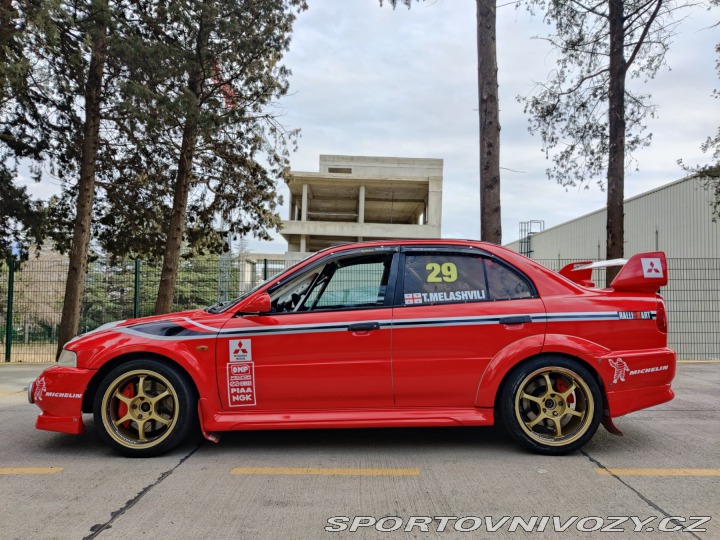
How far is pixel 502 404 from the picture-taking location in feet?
13.7

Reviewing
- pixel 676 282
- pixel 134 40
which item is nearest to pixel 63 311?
pixel 134 40

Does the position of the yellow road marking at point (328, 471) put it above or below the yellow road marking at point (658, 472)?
below

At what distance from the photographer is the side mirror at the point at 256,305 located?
13.6 ft

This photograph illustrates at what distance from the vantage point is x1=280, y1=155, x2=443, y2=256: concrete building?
42031mm

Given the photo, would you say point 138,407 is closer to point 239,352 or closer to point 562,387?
point 239,352

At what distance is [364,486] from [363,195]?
4025cm

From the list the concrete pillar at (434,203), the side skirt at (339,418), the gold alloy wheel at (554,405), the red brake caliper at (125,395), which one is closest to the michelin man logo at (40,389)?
the red brake caliper at (125,395)

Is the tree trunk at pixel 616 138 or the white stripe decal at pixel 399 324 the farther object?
the tree trunk at pixel 616 138

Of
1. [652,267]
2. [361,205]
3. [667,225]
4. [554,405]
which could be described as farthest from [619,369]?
[361,205]

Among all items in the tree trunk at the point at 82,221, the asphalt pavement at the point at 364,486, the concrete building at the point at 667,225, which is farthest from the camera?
the concrete building at the point at 667,225

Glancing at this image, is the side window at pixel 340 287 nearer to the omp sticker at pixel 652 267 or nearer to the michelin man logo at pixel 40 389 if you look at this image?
the michelin man logo at pixel 40 389

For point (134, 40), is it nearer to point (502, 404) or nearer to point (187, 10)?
point (187, 10)

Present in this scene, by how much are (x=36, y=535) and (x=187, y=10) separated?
10.5 metres

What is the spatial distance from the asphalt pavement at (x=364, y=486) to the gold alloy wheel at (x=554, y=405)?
195mm
